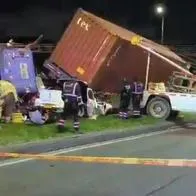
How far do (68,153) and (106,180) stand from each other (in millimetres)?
3855

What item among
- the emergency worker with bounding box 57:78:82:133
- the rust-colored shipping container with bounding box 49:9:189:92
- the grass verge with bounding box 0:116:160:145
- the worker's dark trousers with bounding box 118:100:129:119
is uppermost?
the rust-colored shipping container with bounding box 49:9:189:92

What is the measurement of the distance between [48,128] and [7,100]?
1.85 meters

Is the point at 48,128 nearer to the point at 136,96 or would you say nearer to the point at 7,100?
the point at 7,100

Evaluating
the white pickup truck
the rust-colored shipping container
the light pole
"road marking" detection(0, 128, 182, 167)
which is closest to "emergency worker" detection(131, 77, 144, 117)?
the rust-colored shipping container

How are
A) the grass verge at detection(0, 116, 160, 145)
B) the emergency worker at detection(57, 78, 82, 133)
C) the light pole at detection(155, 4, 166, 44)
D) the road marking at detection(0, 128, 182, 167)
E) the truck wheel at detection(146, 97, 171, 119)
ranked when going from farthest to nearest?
the light pole at detection(155, 4, 166, 44), the truck wheel at detection(146, 97, 171, 119), the emergency worker at detection(57, 78, 82, 133), the grass verge at detection(0, 116, 160, 145), the road marking at detection(0, 128, 182, 167)

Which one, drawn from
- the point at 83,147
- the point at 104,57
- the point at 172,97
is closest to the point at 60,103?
the point at 104,57

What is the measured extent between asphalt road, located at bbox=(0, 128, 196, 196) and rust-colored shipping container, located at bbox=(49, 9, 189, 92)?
32.4 feet

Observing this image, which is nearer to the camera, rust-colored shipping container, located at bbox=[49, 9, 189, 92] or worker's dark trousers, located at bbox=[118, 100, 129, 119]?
worker's dark trousers, located at bbox=[118, 100, 129, 119]

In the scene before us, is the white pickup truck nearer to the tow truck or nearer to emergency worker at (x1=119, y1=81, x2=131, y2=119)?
emergency worker at (x1=119, y1=81, x2=131, y2=119)

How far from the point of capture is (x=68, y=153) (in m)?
14.7

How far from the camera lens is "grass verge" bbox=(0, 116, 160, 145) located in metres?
15.7

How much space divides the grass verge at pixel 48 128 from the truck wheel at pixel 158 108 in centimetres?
130

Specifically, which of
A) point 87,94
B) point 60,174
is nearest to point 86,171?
point 60,174

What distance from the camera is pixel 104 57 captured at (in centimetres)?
2419
